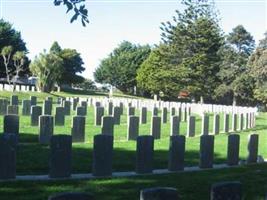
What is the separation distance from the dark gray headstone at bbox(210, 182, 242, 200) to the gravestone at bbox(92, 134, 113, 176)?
18.9 feet

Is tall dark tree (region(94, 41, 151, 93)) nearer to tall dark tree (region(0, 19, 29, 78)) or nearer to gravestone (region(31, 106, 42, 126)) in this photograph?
tall dark tree (region(0, 19, 29, 78))

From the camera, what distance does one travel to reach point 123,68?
104312 millimetres

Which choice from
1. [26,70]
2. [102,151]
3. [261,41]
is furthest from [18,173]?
[26,70]

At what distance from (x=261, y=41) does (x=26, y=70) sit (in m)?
37.9

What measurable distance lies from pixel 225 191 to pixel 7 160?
19.2 ft

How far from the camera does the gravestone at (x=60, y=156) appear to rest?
9.45 meters

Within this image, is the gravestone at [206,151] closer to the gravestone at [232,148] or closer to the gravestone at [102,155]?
the gravestone at [232,148]

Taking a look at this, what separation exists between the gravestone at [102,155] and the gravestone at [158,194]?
6.08 metres

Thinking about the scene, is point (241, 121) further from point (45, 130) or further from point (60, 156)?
point (60, 156)

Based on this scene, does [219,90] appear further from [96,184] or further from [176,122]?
[96,184]

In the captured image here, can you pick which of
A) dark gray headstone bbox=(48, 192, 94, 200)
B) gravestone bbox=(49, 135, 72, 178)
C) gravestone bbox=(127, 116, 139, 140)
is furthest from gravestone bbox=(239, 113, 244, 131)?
dark gray headstone bbox=(48, 192, 94, 200)

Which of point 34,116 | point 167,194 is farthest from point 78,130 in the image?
point 167,194

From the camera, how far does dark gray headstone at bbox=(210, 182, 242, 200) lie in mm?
4104

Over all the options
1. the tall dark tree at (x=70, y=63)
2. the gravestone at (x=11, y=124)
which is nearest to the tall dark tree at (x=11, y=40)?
the tall dark tree at (x=70, y=63)
